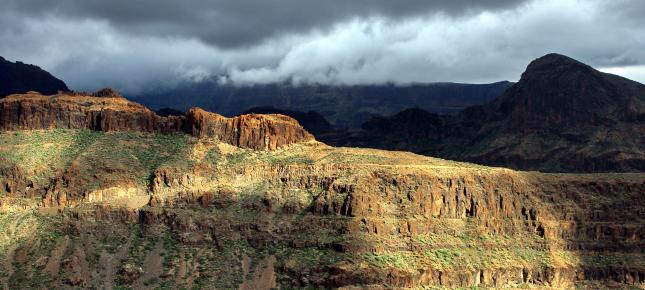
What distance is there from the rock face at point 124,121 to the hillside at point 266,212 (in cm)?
25

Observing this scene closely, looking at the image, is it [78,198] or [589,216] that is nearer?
[78,198]

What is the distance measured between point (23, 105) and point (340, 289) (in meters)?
67.0

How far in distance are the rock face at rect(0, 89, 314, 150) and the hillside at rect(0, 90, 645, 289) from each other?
0.25 meters

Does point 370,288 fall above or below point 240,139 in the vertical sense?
below

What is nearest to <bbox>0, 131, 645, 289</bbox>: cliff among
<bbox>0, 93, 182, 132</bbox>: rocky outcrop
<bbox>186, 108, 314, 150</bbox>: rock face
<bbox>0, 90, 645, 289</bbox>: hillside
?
<bbox>0, 90, 645, 289</bbox>: hillside

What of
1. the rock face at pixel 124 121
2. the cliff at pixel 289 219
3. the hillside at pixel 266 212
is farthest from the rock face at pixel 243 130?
the cliff at pixel 289 219

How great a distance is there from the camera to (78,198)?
136125 mm

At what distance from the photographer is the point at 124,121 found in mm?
154625

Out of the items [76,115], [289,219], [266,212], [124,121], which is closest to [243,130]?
[266,212]

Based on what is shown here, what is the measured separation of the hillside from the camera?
127438 mm

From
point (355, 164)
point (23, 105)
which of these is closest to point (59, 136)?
point (23, 105)

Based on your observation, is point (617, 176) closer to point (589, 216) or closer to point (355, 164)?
point (589, 216)

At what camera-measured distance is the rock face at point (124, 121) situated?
151 m

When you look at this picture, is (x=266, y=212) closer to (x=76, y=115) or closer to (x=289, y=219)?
(x=289, y=219)
